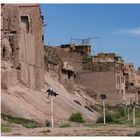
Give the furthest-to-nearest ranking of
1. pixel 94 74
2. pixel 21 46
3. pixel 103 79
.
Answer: pixel 94 74, pixel 103 79, pixel 21 46

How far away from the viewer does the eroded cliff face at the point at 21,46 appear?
4412 cm

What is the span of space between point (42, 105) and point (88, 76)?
33376 millimetres

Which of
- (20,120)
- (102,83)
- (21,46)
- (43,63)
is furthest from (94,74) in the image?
(20,120)

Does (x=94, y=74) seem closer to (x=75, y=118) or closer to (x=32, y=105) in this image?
(x=75, y=118)

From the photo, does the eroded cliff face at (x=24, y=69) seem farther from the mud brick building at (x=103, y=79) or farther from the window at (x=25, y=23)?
the mud brick building at (x=103, y=79)

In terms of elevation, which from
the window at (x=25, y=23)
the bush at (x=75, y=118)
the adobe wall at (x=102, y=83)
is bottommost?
the bush at (x=75, y=118)

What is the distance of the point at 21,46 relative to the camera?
45969 millimetres

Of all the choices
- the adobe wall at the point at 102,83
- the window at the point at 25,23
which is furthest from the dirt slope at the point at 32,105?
the adobe wall at the point at 102,83

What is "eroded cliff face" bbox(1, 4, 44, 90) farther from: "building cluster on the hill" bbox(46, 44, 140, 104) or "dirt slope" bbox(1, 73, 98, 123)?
"building cluster on the hill" bbox(46, 44, 140, 104)

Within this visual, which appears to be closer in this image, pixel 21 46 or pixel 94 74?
pixel 21 46

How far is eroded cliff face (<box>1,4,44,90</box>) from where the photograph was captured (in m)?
44.1

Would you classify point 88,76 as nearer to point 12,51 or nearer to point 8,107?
point 12,51

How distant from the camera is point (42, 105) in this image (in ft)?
141

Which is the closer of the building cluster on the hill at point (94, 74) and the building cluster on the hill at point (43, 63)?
the building cluster on the hill at point (43, 63)
